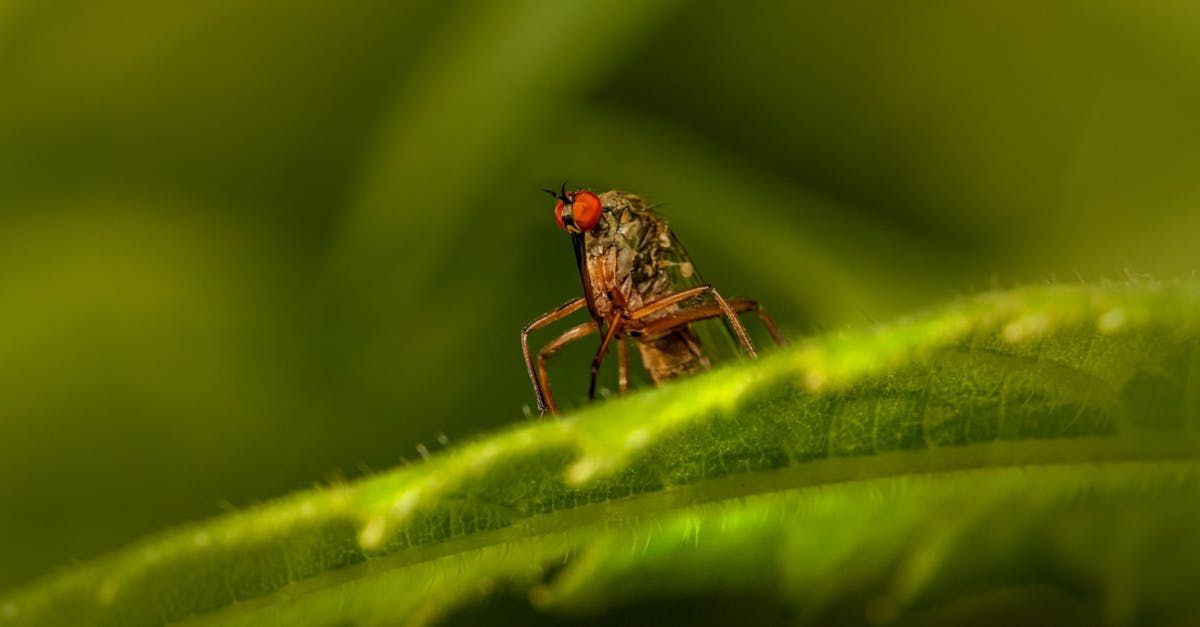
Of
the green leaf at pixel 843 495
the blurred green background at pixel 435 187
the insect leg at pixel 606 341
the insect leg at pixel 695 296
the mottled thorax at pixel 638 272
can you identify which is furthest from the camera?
the blurred green background at pixel 435 187

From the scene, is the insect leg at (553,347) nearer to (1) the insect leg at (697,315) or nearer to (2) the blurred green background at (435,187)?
(1) the insect leg at (697,315)

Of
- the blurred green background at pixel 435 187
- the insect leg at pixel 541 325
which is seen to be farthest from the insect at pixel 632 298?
the blurred green background at pixel 435 187

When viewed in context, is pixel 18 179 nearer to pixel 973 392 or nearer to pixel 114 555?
pixel 114 555

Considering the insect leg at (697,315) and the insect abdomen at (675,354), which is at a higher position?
the insect leg at (697,315)

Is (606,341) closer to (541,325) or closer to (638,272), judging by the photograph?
(541,325)

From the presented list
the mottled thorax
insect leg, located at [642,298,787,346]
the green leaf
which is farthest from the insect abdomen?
the green leaf

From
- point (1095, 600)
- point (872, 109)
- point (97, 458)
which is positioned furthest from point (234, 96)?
point (1095, 600)

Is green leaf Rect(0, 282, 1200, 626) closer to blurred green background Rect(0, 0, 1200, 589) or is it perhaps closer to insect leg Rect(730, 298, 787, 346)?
insect leg Rect(730, 298, 787, 346)
